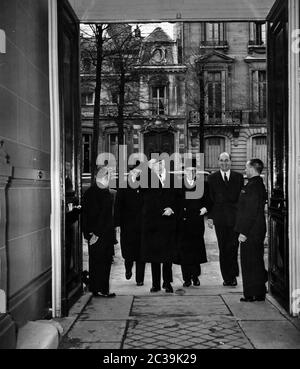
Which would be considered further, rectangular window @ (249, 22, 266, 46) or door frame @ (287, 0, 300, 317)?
rectangular window @ (249, 22, 266, 46)

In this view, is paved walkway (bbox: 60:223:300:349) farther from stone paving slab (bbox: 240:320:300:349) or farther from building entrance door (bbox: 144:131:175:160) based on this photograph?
building entrance door (bbox: 144:131:175:160)

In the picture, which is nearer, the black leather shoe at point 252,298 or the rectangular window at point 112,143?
the black leather shoe at point 252,298

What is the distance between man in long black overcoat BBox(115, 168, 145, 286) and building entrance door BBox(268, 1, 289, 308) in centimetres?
198

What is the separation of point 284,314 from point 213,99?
31.0 metres

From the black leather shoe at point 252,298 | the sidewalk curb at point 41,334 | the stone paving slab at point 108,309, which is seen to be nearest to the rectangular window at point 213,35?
the black leather shoe at point 252,298

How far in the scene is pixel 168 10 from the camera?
6328 mm

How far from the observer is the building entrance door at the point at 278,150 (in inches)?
217

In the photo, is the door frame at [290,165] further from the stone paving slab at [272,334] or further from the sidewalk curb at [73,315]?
the stone paving slab at [272,334]

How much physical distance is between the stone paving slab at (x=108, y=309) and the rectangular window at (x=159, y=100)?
30.0m

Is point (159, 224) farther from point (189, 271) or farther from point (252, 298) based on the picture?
point (252, 298)

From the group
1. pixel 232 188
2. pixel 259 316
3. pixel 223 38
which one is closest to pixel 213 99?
pixel 223 38

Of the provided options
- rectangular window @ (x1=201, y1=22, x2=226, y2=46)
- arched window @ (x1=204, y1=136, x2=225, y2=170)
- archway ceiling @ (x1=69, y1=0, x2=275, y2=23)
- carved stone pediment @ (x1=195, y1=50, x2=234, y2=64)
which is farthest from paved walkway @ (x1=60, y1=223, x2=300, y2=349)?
rectangular window @ (x1=201, y1=22, x2=226, y2=46)

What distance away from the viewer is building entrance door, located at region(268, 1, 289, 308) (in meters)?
5.50
